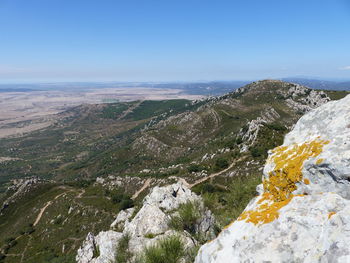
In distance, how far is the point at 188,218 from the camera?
30281mm

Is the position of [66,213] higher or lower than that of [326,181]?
lower

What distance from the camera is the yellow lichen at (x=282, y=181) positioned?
13.1 m

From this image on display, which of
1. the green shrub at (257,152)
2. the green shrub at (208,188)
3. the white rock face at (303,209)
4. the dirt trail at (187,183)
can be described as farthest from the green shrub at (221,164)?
the white rock face at (303,209)

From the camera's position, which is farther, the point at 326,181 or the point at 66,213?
the point at 66,213

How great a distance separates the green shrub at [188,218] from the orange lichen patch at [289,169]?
16.6 m

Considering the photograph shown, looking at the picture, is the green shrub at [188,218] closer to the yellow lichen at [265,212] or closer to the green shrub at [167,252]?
the green shrub at [167,252]

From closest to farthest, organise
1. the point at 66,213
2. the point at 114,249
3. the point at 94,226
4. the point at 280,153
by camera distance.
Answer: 1. the point at 280,153
2. the point at 114,249
3. the point at 94,226
4. the point at 66,213

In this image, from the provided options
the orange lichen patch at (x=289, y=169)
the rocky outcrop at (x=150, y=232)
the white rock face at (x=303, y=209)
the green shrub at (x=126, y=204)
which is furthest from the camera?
the green shrub at (x=126, y=204)

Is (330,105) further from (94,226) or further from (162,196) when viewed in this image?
(94,226)

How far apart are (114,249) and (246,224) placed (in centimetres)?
2680

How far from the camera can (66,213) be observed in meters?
111

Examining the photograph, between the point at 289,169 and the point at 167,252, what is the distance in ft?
47.3

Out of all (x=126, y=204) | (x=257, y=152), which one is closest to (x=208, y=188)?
(x=257, y=152)

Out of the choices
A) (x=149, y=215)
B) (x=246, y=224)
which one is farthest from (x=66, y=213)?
(x=246, y=224)
